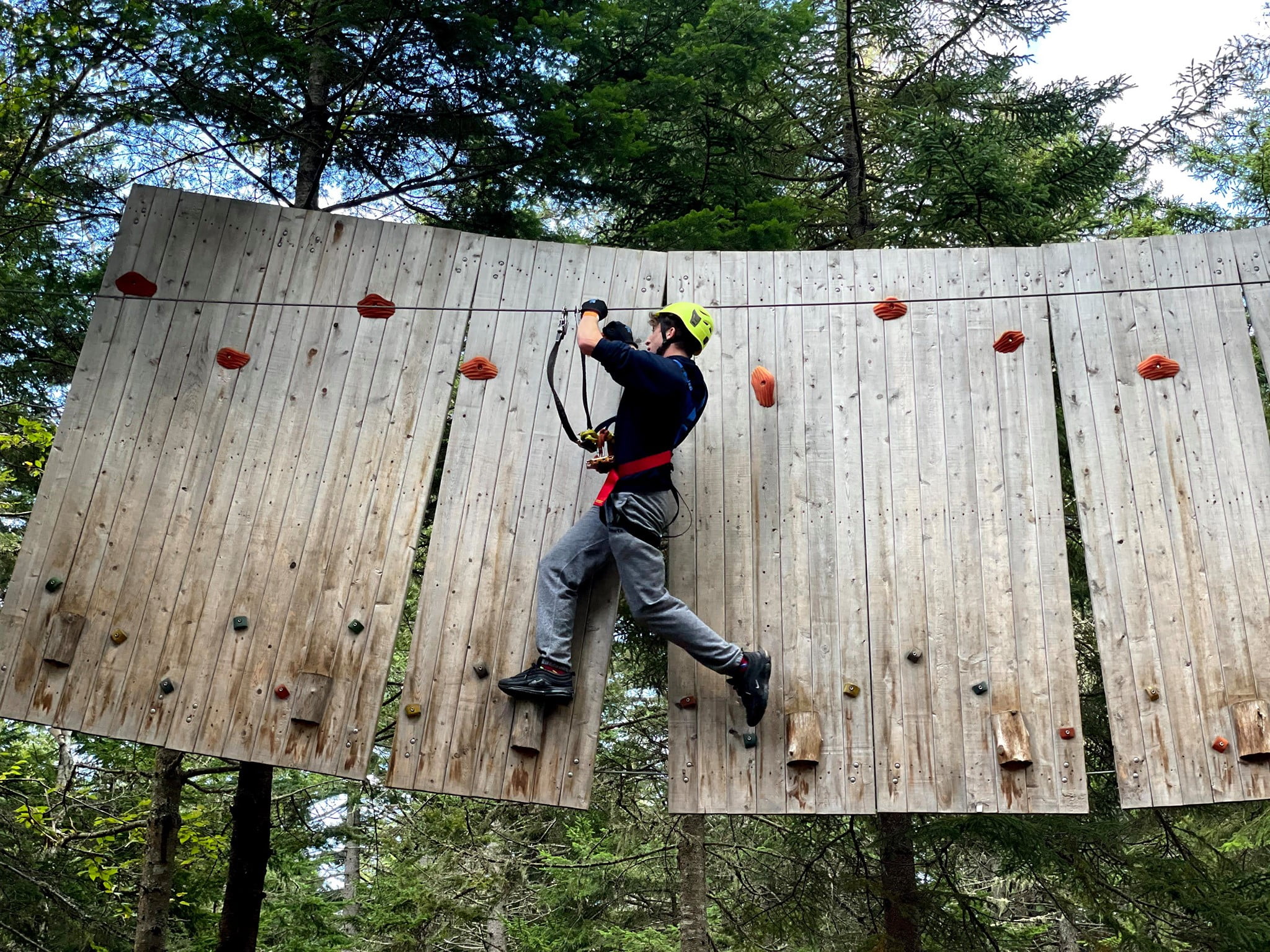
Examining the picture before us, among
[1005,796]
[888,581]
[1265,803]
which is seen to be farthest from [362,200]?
[1265,803]

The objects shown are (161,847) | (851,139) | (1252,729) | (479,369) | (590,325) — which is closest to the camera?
(1252,729)

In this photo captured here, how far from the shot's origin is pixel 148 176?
7113 millimetres

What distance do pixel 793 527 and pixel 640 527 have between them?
70cm

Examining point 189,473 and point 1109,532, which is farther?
point 189,473

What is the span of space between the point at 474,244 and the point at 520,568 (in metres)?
1.63

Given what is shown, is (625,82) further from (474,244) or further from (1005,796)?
(1005,796)

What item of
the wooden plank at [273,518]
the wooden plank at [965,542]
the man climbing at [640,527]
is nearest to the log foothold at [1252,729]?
the wooden plank at [965,542]

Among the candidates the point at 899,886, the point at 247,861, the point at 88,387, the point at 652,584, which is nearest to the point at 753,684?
the point at 652,584

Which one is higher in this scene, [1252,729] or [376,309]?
[376,309]

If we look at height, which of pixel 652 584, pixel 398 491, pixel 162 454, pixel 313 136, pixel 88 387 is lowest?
pixel 652 584

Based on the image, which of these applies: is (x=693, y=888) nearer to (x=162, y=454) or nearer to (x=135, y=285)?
(x=162, y=454)

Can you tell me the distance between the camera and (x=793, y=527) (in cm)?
434

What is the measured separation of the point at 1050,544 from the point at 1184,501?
A: 1.92ft

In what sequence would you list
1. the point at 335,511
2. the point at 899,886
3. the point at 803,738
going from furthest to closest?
the point at 899,886 < the point at 335,511 < the point at 803,738
